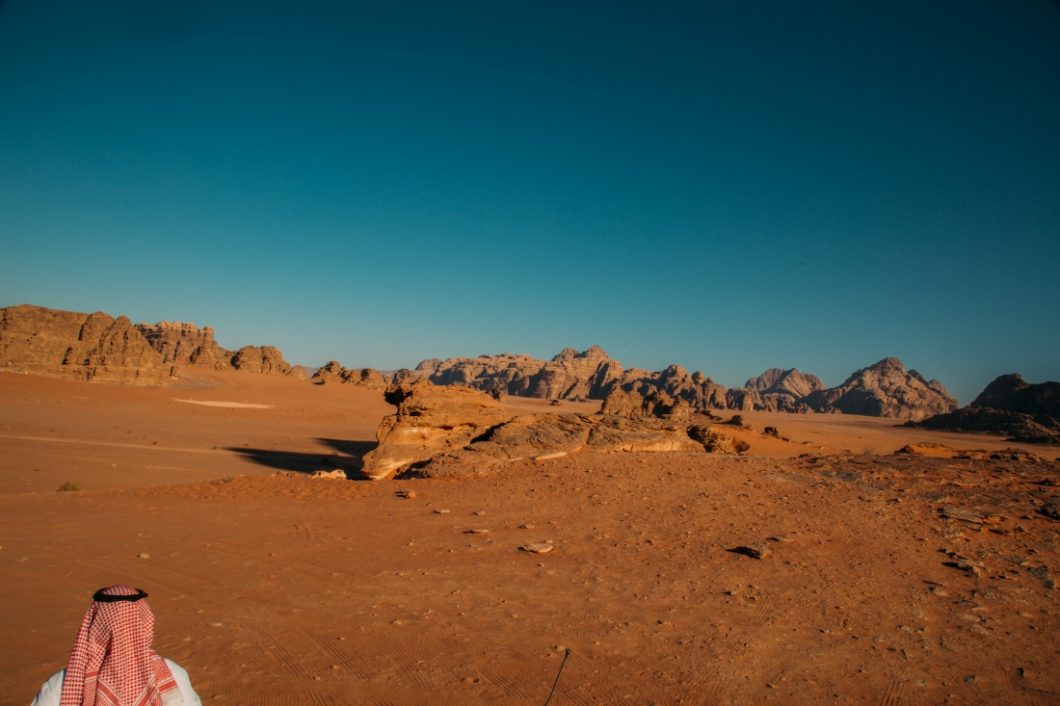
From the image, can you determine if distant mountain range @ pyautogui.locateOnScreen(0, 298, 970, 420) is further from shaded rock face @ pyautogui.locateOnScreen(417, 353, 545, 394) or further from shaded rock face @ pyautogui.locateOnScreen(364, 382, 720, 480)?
shaded rock face @ pyautogui.locateOnScreen(364, 382, 720, 480)

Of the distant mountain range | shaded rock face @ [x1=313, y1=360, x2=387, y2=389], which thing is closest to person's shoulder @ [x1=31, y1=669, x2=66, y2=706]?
the distant mountain range

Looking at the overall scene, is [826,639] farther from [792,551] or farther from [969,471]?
[969,471]

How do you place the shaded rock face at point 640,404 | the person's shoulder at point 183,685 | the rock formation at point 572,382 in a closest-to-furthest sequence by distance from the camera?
the person's shoulder at point 183,685 < the shaded rock face at point 640,404 < the rock formation at point 572,382

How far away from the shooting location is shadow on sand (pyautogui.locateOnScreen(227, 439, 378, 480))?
808 inches

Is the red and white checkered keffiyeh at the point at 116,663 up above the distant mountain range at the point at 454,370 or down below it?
below

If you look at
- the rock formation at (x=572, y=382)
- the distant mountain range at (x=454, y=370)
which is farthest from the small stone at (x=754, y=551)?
the rock formation at (x=572, y=382)

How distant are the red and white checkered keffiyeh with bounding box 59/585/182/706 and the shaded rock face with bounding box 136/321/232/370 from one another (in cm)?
7919

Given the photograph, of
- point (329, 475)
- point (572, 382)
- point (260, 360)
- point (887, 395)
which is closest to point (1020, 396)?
point (887, 395)

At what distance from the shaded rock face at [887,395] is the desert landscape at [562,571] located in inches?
4142

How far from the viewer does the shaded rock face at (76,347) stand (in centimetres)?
4569

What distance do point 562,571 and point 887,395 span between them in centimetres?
12556

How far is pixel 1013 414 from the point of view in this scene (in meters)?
53.8

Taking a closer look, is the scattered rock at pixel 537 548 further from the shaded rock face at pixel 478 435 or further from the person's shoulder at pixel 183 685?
the person's shoulder at pixel 183 685

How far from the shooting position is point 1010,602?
6.64 m
